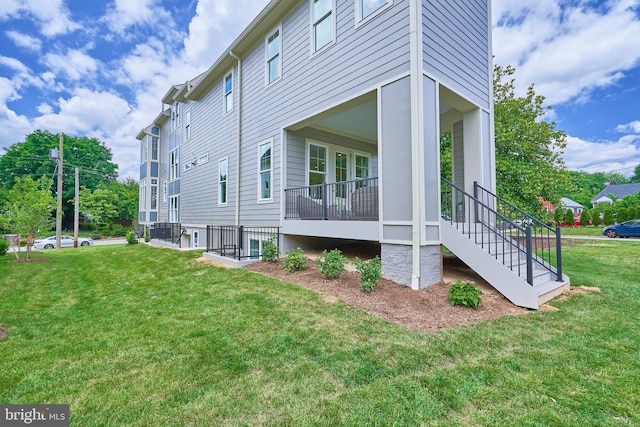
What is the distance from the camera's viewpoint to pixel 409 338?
323 cm

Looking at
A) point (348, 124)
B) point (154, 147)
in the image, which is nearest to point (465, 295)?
point (348, 124)

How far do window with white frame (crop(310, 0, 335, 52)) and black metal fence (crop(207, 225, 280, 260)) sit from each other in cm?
510

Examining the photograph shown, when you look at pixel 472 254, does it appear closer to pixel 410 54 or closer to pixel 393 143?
pixel 393 143

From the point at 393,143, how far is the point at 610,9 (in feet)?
49.7

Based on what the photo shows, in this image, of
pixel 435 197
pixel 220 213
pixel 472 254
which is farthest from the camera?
pixel 220 213

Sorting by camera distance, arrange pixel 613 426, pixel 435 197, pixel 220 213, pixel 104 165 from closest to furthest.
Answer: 1. pixel 613 426
2. pixel 435 197
3. pixel 220 213
4. pixel 104 165

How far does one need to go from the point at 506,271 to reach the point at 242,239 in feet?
25.9

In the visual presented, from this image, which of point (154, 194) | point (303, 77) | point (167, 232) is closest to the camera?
point (303, 77)

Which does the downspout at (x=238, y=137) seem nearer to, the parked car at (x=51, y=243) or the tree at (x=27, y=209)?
the tree at (x=27, y=209)

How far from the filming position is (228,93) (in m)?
11.0

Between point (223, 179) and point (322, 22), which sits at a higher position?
point (322, 22)

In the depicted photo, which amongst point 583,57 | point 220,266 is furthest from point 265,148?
point 583,57

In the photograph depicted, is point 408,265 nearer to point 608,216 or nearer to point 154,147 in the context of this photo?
point 154,147

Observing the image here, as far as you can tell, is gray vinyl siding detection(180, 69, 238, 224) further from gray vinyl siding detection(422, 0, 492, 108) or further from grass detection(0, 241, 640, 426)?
gray vinyl siding detection(422, 0, 492, 108)
